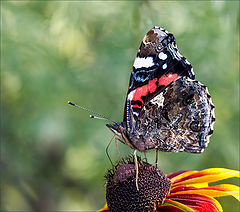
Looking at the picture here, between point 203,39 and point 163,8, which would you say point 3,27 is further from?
point 203,39

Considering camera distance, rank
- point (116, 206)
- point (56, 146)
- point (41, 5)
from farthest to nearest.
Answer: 1. point (56, 146)
2. point (41, 5)
3. point (116, 206)

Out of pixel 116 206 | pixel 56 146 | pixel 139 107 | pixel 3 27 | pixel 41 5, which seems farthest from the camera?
pixel 56 146

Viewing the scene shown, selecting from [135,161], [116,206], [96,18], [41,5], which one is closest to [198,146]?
[135,161]

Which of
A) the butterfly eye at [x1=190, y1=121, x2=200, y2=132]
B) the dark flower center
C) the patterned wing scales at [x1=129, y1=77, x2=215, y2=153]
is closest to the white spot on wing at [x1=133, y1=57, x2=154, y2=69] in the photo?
the patterned wing scales at [x1=129, y1=77, x2=215, y2=153]

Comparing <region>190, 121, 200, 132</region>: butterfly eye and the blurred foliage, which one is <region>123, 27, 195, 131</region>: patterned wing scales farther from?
the blurred foliage

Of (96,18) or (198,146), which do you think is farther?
(96,18)

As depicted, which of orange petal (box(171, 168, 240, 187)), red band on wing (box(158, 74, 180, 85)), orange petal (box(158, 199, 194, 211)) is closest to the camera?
orange petal (box(158, 199, 194, 211))

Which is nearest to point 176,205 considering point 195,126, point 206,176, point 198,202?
point 198,202
